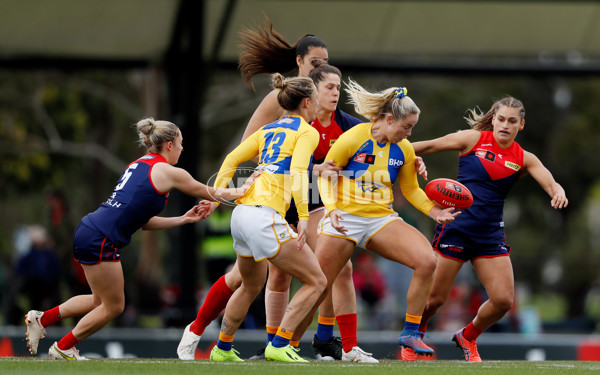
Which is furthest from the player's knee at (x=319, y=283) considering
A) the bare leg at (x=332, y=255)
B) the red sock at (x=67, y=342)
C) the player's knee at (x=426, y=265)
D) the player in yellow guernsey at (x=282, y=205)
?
the red sock at (x=67, y=342)

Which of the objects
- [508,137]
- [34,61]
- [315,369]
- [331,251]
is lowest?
[315,369]

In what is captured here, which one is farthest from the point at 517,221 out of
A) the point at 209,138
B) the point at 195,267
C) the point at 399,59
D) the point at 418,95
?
the point at 195,267

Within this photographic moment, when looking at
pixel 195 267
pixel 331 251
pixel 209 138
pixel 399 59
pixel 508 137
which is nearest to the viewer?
pixel 331 251

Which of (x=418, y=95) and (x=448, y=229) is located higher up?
(x=418, y=95)

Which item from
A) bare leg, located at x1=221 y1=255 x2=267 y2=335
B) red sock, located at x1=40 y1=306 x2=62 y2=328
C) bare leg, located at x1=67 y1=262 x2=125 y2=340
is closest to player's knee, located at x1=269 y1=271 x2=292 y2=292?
bare leg, located at x1=221 y1=255 x2=267 y2=335

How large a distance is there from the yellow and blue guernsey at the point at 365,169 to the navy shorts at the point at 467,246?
2.25 feet

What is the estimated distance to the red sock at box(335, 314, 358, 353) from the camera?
6961mm

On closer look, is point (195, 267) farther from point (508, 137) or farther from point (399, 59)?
point (508, 137)

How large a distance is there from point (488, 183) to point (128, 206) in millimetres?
2787

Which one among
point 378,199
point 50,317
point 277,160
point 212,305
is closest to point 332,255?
point 378,199

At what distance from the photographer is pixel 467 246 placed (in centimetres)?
718

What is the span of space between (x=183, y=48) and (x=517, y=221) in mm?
18399

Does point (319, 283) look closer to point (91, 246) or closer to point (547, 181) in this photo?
point (91, 246)

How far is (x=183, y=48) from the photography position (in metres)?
12.0
